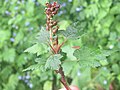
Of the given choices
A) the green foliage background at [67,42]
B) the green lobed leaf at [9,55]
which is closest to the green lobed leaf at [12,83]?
the green foliage background at [67,42]

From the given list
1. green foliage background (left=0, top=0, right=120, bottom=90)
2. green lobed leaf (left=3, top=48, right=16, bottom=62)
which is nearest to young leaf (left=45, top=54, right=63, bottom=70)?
green foliage background (left=0, top=0, right=120, bottom=90)

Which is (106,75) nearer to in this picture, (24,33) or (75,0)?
(75,0)

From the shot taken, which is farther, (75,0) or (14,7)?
(14,7)

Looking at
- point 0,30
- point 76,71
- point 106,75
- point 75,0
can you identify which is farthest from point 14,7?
point 106,75

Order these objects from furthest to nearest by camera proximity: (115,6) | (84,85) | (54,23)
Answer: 1. (115,6)
2. (84,85)
3. (54,23)

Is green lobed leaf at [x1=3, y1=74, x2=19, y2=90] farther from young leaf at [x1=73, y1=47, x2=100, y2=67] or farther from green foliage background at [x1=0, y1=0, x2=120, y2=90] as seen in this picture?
young leaf at [x1=73, y1=47, x2=100, y2=67]

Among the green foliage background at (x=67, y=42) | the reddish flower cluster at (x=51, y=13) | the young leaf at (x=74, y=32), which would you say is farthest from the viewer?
the green foliage background at (x=67, y=42)

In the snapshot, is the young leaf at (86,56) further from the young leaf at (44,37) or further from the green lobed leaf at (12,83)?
the green lobed leaf at (12,83)
